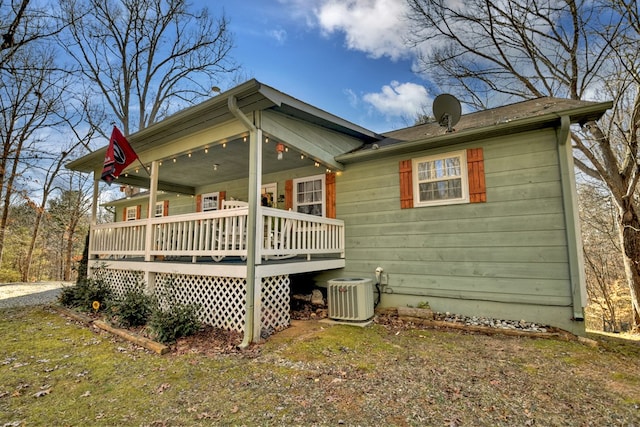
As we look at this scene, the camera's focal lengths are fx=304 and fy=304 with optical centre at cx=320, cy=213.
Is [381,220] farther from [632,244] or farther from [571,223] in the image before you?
[632,244]

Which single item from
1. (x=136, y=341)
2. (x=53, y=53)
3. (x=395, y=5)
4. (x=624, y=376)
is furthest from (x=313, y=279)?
(x=53, y=53)

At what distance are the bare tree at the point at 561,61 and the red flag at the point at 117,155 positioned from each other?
9.98 m

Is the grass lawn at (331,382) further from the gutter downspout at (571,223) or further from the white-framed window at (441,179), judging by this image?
the white-framed window at (441,179)

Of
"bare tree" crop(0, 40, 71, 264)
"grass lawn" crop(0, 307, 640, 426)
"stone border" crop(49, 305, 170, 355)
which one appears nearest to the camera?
"grass lawn" crop(0, 307, 640, 426)

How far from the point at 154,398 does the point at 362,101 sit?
51.3ft

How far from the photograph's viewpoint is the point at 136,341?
4484 mm

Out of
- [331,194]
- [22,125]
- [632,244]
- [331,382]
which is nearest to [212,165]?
[331,194]

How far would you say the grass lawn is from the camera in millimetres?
2504

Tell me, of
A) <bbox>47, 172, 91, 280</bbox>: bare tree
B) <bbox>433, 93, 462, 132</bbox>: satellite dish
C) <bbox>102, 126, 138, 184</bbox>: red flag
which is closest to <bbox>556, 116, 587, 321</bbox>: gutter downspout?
<bbox>433, 93, 462, 132</bbox>: satellite dish

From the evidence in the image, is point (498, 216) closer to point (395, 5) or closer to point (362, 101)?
point (395, 5)

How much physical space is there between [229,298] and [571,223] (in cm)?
540

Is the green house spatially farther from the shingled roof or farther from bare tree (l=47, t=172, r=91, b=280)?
bare tree (l=47, t=172, r=91, b=280)

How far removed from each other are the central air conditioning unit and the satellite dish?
3.48 metres

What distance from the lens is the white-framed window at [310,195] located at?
7.39 meters
